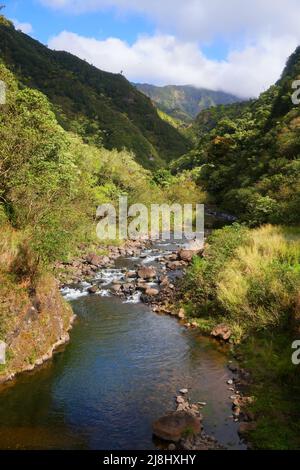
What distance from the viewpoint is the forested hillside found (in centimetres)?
3644

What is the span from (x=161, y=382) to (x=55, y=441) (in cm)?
500

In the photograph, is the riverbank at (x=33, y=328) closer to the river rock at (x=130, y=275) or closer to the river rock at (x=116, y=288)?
the river rock at (x=116, y=288)

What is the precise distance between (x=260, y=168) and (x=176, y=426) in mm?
48475

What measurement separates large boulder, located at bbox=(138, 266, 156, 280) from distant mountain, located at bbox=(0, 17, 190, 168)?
272ft

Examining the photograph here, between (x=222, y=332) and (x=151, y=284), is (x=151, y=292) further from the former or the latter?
(x=222, y=332)

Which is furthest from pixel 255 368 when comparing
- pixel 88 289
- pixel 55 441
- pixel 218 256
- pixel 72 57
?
pixel 72 57

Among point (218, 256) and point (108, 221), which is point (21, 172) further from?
point (108, 221)

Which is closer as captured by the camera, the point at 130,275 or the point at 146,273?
the point at 146,273

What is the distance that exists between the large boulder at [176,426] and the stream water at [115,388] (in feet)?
1.17

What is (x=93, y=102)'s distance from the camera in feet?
499

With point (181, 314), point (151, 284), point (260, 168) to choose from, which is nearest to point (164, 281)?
point (151, 284)

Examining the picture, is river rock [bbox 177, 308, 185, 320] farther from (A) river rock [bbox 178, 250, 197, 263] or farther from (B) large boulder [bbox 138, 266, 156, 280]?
(A) river rock [bbox 178, 250, 197, 263]

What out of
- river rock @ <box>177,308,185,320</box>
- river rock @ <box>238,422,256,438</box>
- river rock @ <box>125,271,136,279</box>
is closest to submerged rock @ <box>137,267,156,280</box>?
river rock @ <box>125,271,136,279</box>

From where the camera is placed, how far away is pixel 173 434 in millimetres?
12891
